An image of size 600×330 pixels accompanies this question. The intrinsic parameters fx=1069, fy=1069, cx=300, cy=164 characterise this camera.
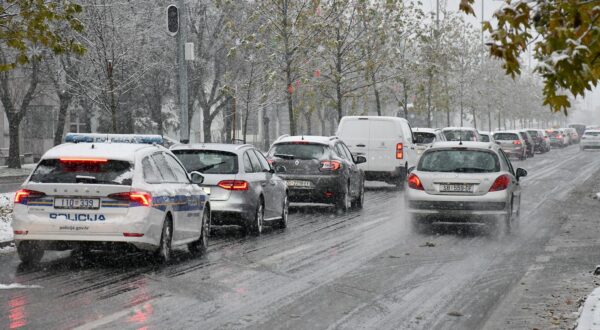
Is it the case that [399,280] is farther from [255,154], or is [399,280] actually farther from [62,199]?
[255,154]

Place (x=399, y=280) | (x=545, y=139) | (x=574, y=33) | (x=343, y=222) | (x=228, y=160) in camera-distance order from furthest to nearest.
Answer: (x=545, y=139)
(x=343, y=222)
(x=228, y=160)
(x=399, y=280)
(x=574, y=33)

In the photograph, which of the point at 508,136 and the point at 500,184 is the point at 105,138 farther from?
the point at 508,136

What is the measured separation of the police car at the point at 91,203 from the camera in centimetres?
1209

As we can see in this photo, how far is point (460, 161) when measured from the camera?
58.3 feet

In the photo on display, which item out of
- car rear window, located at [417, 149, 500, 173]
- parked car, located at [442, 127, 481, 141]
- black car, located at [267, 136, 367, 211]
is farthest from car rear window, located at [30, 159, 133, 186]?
parked car, located at [442, 127, 481, 141]

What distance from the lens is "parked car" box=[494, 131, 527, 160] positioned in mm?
55938

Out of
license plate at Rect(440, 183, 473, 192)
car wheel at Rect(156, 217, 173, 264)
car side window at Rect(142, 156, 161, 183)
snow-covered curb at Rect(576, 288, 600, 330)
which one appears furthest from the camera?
license plate at Rect(440, 183, 473, 192)

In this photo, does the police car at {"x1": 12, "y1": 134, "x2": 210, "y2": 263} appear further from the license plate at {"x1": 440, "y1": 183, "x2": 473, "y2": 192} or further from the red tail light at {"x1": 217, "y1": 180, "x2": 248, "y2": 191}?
the license plate at {"x1": 440, "y1": 183, "x2": 473, "y2": 192}

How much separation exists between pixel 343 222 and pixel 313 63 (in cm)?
2852

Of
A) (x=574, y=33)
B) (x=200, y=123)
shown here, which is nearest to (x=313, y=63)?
(x=200, y=123)

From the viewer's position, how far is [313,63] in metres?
47.6

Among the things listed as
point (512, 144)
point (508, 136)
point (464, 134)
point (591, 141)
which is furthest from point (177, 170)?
point (591, 141)

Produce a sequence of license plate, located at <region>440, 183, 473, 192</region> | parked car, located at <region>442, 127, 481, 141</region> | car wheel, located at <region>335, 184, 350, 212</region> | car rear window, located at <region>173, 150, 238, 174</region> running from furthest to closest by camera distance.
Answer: parked car, located at <region>442, 127, 481, 141</region>, car wheel, located at <region>335, 184, 350, 212</region>, license plate, located at <region>440, 183, 473, 192</region>, car rear window, located at <region>173, 150, 238, 174</region>

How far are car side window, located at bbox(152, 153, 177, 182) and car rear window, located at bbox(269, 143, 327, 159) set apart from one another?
8.20m
